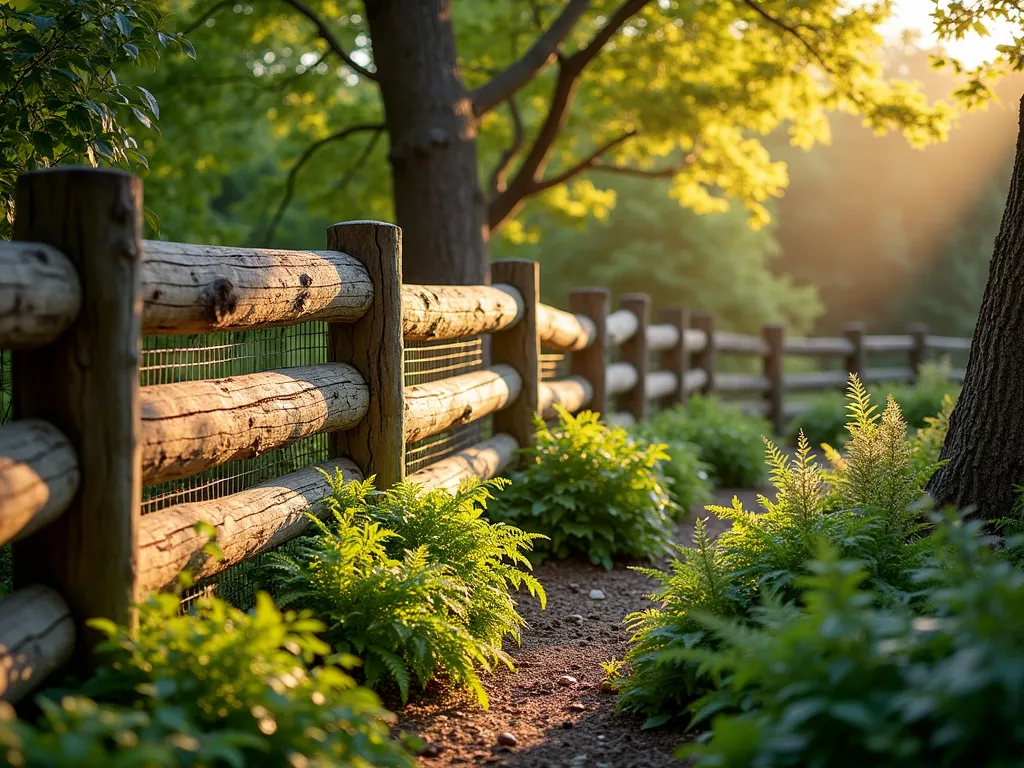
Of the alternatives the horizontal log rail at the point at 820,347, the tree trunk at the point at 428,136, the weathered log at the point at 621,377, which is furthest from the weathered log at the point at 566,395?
the horizontal log rail at the point at 820,347

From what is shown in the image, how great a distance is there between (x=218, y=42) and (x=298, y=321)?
837cm

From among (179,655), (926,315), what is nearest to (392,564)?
(179,655)

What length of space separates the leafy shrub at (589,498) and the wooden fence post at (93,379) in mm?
3202

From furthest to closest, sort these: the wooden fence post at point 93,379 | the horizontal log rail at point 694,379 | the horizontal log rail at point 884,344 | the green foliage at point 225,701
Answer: the horizontal log rail at point 884,344, the horizontal log rail at point 694,379, the wooden fence post at point 93,379, the green foliage at point 225,701

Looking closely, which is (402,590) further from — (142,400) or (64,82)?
(64,82)

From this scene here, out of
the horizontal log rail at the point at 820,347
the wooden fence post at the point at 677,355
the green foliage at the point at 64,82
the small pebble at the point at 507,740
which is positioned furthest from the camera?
the horizontal log rail at the point at 820,347

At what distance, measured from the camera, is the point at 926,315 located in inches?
1238

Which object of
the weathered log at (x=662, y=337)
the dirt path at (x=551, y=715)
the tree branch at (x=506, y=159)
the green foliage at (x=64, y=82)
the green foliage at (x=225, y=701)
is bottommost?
the dirt path at (x=551, y=715)

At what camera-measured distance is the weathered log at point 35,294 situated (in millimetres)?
2176

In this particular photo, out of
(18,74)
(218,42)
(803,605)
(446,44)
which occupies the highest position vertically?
(218,42)

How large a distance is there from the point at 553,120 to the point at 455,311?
4949 millimetres

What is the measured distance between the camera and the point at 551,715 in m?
3.40

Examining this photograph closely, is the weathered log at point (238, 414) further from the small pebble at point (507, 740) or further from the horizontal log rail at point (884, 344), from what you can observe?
the horizontal log rail at point (884, 344)

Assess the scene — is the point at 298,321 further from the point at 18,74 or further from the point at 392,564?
the point at 18,74
